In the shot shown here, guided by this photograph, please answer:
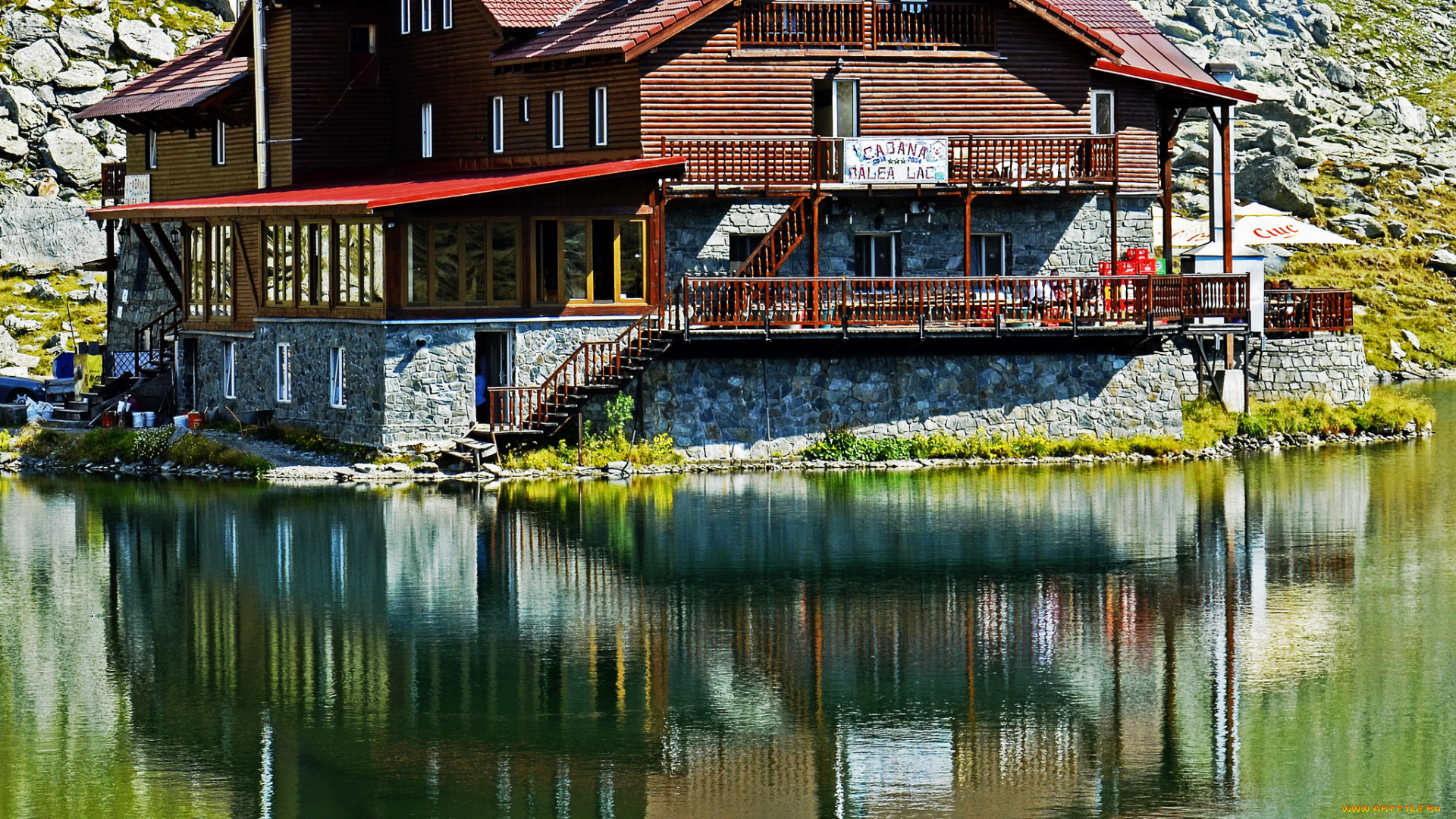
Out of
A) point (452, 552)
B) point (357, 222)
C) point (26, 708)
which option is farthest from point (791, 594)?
point (357, 222)

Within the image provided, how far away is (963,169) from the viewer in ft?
155

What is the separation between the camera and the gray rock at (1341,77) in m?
105

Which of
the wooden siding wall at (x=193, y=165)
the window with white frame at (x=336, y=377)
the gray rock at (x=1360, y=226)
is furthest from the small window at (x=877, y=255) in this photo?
the gray rock at (x=1360, y=226)

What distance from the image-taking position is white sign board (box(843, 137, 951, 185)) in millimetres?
46625

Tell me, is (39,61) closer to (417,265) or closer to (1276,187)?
(417,265)

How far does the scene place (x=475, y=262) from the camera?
146 ft

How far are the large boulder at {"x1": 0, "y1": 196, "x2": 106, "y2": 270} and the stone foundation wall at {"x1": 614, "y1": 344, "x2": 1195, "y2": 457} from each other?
117 feet

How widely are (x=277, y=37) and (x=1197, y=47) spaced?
5760 centimetres

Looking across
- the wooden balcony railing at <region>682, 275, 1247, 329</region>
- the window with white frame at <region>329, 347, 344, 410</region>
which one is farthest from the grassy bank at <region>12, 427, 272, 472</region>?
the wooden balcony railing at <region>682, 275, 1247, 329</region>

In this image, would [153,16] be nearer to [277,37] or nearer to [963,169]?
[277,37]

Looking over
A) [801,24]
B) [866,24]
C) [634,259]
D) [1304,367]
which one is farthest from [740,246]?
[1304,367]

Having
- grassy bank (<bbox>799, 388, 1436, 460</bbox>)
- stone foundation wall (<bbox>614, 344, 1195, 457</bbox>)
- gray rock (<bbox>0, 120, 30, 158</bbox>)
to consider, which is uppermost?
gray rock (<bbox>0, 120, 30, 158</bbox>)

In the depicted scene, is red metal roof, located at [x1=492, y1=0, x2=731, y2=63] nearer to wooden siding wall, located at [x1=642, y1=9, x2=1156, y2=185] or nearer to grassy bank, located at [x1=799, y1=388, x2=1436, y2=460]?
wooden siding wall, located at [x1=642, y1=9, x2=1156, y2=185]

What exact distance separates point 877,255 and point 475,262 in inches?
356
